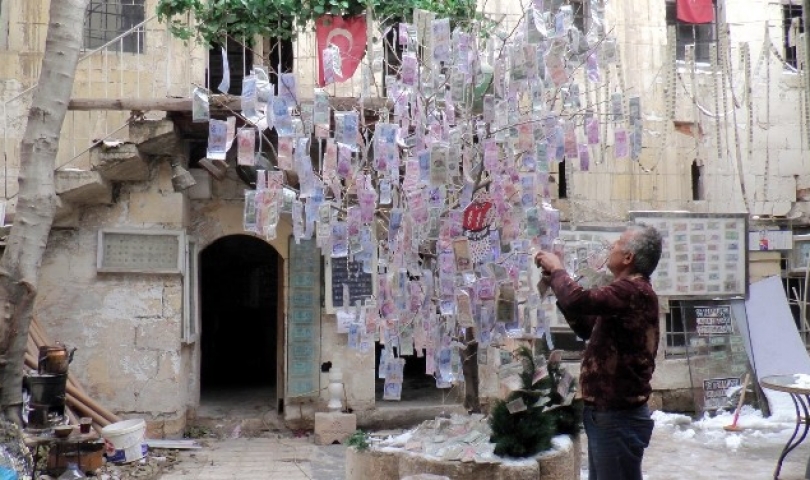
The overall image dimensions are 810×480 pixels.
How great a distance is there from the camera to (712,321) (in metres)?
9.95

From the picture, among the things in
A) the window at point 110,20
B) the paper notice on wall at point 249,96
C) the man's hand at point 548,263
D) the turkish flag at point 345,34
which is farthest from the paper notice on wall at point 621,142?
the window at point 110,20

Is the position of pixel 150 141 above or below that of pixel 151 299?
above

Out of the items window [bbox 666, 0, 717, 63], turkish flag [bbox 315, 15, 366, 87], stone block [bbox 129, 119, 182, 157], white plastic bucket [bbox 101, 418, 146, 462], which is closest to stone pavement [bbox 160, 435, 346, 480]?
white plastic bucket [bbox 101, 418, 146, 462]

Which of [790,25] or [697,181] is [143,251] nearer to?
[697,181]

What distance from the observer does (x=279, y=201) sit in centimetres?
524

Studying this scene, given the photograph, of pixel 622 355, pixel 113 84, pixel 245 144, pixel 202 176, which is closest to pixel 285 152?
pixel 245 144

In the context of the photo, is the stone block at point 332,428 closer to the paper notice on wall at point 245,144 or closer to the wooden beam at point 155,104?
the wooden beam at point 155,104

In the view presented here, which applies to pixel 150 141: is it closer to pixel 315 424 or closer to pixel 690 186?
pixel 315 424

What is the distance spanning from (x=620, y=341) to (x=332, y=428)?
19.4 feet

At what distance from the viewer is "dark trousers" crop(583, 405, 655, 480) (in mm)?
3225

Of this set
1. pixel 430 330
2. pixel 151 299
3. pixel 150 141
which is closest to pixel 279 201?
pixel 430 330

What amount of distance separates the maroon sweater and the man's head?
0.07m

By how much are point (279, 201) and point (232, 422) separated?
486cm

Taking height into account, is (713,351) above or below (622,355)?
below
